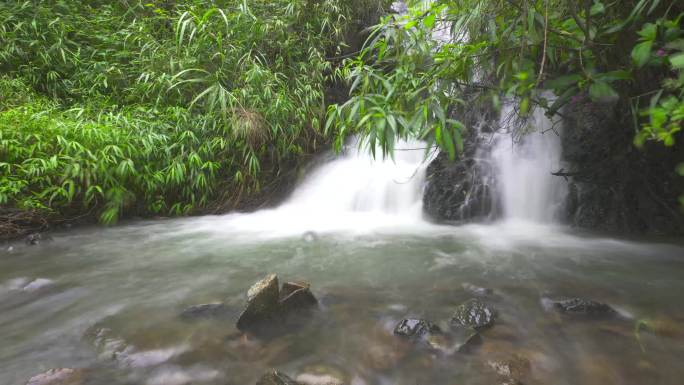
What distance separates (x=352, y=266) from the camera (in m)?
2.83

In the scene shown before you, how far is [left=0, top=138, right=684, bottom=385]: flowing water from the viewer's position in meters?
1.55

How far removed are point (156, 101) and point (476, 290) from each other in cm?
469

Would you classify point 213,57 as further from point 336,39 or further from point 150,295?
point 150,295

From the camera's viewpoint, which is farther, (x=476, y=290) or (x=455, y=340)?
(x=476, y=290)

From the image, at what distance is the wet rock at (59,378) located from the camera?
1.44 meters

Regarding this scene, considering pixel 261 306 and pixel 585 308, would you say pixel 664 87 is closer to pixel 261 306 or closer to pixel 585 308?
pixel 585 308

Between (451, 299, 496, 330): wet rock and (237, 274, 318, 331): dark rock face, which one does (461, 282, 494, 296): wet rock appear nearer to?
(451, 299, 496, 330): wet rock

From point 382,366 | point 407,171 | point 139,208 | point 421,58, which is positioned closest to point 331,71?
point 407,171

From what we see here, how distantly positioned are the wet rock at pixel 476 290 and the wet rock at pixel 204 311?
1.44m

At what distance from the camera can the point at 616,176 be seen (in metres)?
3.43

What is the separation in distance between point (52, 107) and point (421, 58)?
478cm

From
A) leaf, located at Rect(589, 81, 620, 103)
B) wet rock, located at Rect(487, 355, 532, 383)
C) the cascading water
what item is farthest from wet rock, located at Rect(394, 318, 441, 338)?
the cascading water

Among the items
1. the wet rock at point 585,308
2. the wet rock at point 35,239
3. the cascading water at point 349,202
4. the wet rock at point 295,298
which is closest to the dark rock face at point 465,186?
the cascading water at point 349,202

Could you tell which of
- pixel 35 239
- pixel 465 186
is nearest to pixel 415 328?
pixel 465 186
